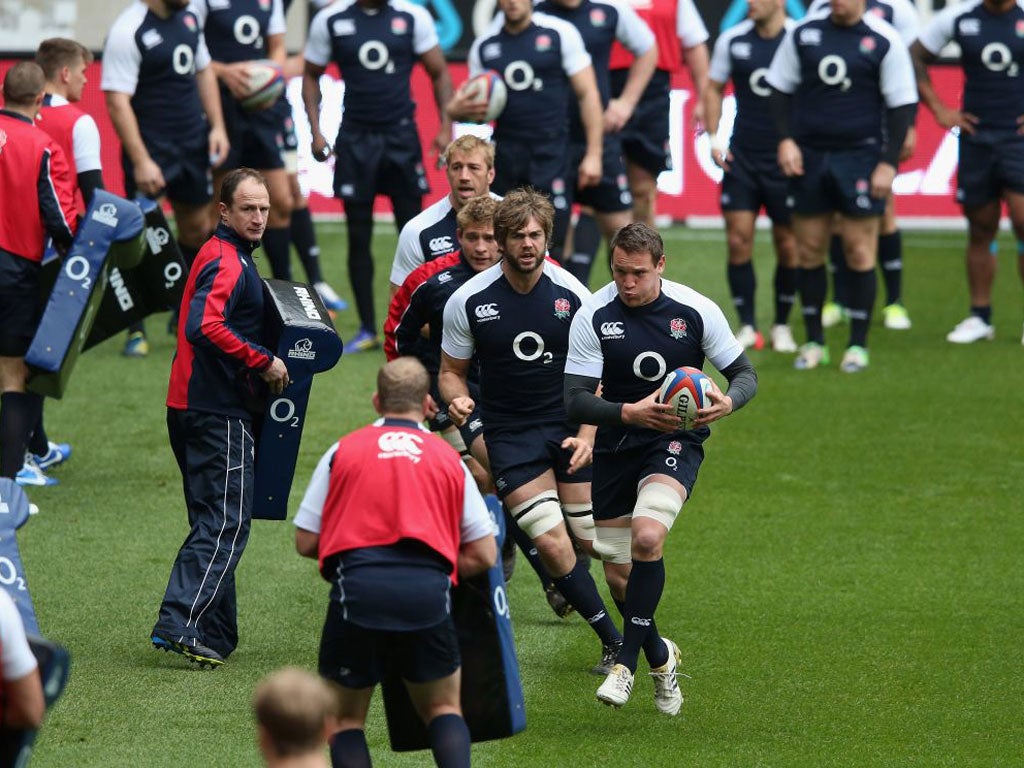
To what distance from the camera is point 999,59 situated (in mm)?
13047

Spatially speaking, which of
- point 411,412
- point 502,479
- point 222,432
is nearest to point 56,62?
point 222,432

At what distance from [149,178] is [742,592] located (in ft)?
18.7

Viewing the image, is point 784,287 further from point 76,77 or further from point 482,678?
point 482,678

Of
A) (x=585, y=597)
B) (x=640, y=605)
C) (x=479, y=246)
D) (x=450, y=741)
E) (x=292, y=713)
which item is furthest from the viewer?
(x=479, y=246)

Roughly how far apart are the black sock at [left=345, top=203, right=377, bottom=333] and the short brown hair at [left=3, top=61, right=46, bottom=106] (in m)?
4.11

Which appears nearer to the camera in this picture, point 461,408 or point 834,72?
point 461,408

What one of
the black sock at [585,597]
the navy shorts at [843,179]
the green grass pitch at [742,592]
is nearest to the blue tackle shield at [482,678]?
the green grass pitch at [742,592]

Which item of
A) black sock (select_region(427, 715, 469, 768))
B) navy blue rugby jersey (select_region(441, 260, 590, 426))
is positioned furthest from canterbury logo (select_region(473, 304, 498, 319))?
black sock (select_region(427, 715, 469, 768))

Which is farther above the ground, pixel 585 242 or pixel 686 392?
pixel 686 392

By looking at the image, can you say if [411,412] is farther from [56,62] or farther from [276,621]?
[56,62]

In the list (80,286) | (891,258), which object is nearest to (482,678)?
(80,286)

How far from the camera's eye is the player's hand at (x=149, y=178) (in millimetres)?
11938

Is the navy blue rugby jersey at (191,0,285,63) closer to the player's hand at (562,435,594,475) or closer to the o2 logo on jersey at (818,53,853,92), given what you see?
the o2 logo on jersey at (818,53,853,92)

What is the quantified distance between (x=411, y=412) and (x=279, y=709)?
1579mm
